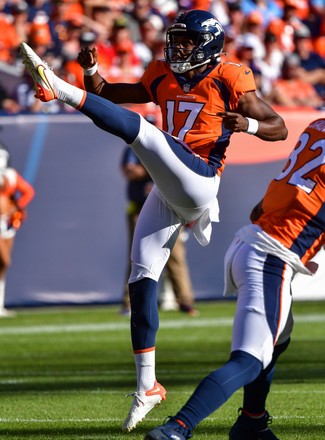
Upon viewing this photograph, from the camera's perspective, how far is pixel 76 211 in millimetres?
12523

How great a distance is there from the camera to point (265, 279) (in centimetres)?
454

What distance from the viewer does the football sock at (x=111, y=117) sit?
4984mm

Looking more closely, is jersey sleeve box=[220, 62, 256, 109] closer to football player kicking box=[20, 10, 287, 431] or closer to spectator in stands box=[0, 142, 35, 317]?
football player kicking box=[20, 10, 287, 431]

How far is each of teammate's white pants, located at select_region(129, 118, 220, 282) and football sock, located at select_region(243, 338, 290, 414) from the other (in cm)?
98

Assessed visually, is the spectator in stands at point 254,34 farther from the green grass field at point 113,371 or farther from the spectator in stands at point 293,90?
the green grass field at point 113,371

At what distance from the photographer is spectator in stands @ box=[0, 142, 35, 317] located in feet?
39.3

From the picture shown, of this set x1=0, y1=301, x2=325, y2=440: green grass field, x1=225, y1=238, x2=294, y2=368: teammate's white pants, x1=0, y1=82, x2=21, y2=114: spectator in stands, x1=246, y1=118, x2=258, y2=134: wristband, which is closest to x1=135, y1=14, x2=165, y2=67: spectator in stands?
x1=0, y1=82, x2=21, y2=114: spectator in stands

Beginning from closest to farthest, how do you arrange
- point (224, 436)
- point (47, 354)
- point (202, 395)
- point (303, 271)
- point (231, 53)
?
point (202, 395) < point (303, 271) < point (224, 436) < point (47, 354) < point (231, 53)

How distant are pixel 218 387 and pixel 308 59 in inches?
501

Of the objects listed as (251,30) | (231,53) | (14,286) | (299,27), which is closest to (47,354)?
(14,286)

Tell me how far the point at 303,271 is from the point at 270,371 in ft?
1.61

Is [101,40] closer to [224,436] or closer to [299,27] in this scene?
[299,27]

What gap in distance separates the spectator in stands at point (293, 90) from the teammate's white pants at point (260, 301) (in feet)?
31.4

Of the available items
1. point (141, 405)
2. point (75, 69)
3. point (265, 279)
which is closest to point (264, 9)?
point (75, 69)
